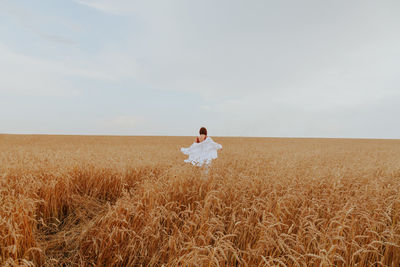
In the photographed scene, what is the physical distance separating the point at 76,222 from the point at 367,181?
697 centimetres

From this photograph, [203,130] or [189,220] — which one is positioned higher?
[203,130]

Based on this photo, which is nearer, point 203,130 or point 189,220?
point 189,220

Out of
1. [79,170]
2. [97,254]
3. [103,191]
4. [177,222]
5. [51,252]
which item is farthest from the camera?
[79,170]

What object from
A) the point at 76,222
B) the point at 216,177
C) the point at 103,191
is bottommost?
the point at 76,222

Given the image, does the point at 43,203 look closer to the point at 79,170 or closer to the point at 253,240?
the point at 79,170

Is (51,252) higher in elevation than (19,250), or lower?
lower

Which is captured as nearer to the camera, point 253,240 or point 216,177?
point 253,240

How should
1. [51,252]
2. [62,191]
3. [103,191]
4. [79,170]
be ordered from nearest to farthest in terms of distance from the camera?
[51,252], [62,191], [103,191], [79,170]

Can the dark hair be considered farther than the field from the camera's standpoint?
Yes

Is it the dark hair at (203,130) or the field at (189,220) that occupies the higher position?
the dark hair at (203,130)

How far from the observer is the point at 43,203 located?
3727 millimetres

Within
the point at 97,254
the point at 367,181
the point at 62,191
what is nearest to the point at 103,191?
the point at 62,191

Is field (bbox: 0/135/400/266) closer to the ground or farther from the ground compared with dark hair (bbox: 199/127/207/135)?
closer to the ground

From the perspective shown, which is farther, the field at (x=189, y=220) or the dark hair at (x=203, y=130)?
the dark hair at (x=203, y=130)
